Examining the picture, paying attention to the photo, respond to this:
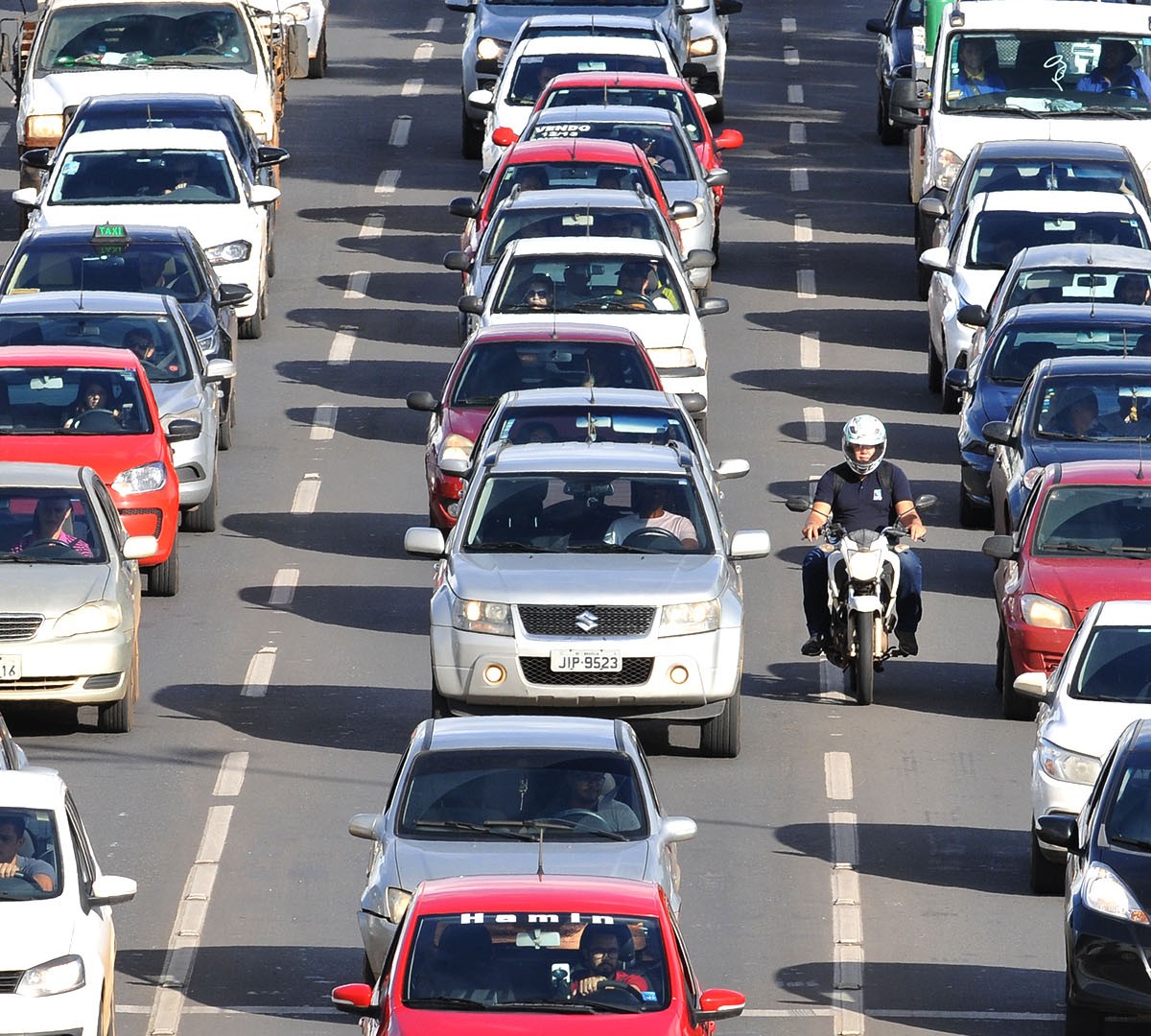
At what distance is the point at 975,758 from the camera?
69.4 feet

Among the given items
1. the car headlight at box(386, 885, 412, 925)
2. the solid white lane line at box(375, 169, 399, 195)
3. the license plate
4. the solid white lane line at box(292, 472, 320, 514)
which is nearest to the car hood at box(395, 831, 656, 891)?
the car headlight at box(386, 885, 412, 925)

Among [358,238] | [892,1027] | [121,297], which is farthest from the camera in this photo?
[358,238]

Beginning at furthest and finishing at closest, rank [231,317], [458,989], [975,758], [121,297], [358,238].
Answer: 1. [358,238]
2. [231,317]
3. [121,297]
4. [975,758]
5. [458,989]

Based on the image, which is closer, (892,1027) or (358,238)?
(892,1027)

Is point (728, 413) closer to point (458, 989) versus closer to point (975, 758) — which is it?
point (975, 758)

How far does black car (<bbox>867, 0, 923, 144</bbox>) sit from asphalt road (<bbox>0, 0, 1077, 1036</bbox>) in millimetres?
2466

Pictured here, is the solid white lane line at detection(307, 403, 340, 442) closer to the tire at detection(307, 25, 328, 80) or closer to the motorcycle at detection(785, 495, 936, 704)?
the motorcycle at detection(785, 495, 936, 704)

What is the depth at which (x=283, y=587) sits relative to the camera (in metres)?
25.8

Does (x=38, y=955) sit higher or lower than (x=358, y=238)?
higher

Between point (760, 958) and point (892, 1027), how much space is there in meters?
1.23

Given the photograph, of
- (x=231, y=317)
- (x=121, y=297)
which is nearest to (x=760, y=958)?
(x=121, y=297)

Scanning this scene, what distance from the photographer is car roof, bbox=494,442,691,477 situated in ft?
71.5

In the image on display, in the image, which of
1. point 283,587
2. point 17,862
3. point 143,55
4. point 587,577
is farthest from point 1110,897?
point 143,55

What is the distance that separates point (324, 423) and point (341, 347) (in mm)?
3091
